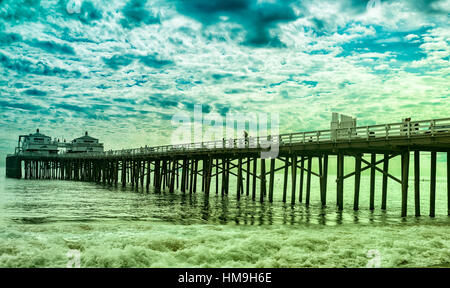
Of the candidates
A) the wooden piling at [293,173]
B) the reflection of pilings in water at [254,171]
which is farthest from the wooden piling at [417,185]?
the wooden piling at [293,173]

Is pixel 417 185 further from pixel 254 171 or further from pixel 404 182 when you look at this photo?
pixel 254 171

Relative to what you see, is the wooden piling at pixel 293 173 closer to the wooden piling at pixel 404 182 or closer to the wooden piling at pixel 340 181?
the wooden piling at pixel 340 181

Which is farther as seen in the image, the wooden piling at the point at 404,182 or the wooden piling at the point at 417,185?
the wooden piling at the point at 417,185

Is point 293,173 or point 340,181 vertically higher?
point 293,173

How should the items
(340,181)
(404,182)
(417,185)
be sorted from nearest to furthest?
1. (404,182)
2. (417,185)
3. (340,181)

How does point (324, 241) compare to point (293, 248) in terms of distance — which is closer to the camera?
point (293, 248)

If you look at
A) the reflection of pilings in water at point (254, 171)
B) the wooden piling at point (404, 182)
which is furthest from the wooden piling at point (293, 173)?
the wooden piling at point (404, 182)

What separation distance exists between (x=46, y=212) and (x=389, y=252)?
16817 mm

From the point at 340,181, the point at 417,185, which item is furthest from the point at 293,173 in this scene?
the point at 417,185

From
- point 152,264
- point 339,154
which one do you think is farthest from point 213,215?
point 152,264

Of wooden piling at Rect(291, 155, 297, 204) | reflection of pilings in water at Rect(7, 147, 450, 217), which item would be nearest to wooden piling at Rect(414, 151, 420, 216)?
reflection of pilings in water at Rect(7, 147, 450, 217)

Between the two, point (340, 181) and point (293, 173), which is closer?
point (340, 181)
